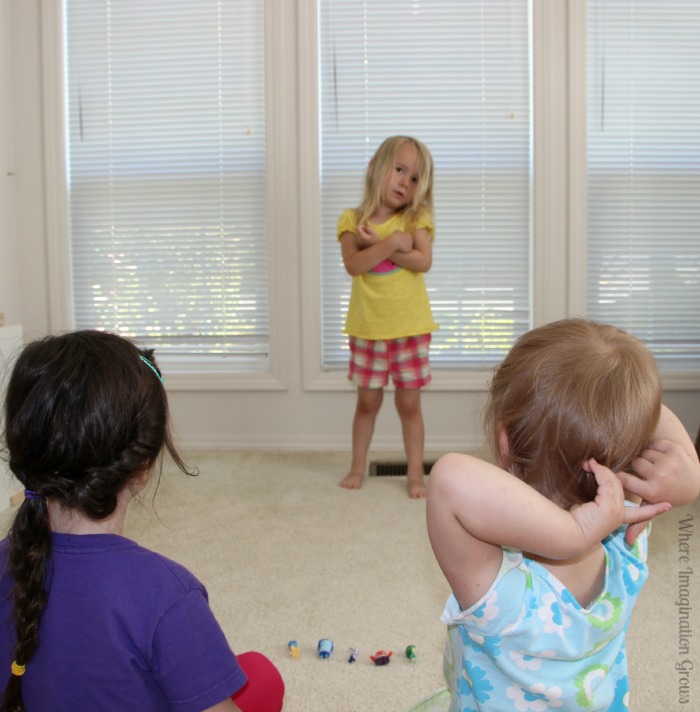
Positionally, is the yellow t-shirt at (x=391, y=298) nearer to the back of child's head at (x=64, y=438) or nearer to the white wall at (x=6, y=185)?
the white wall at (x=6, y=185)

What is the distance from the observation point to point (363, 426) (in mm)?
2711

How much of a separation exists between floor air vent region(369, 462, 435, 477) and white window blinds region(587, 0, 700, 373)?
0.94m

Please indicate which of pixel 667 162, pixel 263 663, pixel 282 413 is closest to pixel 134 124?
pixel 282 413

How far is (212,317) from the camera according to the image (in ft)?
10.8

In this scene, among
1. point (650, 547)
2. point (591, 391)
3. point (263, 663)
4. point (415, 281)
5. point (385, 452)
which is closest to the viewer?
point (591, 391)

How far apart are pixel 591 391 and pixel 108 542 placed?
1.52ft

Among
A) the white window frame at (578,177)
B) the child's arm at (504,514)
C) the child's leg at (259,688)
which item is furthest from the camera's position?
the white window frame at (578,177)

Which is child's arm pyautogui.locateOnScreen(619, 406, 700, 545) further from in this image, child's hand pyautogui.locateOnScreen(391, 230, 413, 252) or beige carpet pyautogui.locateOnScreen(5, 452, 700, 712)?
child's hand pyautogui.locateOnScreen(391, 230, 413, 252)

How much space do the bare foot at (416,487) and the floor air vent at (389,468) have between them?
0.26 m

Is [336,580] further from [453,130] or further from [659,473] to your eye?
[453,130]

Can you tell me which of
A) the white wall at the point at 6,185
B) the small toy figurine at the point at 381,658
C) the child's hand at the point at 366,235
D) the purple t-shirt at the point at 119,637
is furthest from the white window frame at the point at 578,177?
the purple t-shirt at the point at 119,637

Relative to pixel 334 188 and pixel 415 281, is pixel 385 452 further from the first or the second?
pixel 334 188

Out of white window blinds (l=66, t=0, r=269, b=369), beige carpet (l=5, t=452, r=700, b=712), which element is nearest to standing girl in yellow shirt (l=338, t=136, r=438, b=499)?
beige carpet (l=5, t=452, r=700, b=712)

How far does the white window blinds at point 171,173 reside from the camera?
10.5 ft
